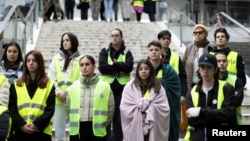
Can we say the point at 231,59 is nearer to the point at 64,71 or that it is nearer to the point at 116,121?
the point at 116,121

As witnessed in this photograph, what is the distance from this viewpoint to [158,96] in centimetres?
538

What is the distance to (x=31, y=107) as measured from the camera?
513 cm

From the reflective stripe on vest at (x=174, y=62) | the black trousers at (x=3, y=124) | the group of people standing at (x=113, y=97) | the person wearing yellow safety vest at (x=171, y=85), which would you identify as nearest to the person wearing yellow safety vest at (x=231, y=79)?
the group of people standing at (x=113, y=97)

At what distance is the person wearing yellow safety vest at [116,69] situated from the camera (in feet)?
21.1

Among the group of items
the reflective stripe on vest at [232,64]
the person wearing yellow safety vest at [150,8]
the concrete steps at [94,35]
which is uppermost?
the person wearing yellow safety vest at [150,8]

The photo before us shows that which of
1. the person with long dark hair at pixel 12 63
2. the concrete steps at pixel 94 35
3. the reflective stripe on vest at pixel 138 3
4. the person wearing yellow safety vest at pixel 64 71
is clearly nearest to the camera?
the person with long dark hair at pixel 12 63

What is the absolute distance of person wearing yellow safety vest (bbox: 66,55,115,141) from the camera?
543 cm

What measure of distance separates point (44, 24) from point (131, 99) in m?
9.38

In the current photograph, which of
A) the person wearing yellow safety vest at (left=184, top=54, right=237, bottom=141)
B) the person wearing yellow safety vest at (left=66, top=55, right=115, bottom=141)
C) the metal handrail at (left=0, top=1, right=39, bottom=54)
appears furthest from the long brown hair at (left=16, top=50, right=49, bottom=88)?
the metal handrail at (left=0, top=1, right=39, bottom=54)

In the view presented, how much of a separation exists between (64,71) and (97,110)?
96 centimetres

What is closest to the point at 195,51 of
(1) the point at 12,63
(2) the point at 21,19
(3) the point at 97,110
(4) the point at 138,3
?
(3) the point at 97,110

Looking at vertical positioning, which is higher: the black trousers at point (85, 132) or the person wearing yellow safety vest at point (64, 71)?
the person wearing yellow safety vest at point (64, 71)

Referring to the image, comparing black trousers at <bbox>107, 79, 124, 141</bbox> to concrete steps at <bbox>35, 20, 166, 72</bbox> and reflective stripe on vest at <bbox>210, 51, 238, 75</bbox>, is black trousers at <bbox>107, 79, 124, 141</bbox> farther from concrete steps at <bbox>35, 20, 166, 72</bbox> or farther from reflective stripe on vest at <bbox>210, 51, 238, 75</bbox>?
concrete steps at <bbox>35, 20, 166, 72</bbox>

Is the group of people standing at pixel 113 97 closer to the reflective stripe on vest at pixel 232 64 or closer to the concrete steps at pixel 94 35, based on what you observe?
the reflective stripe on vest at pixel 232 64
